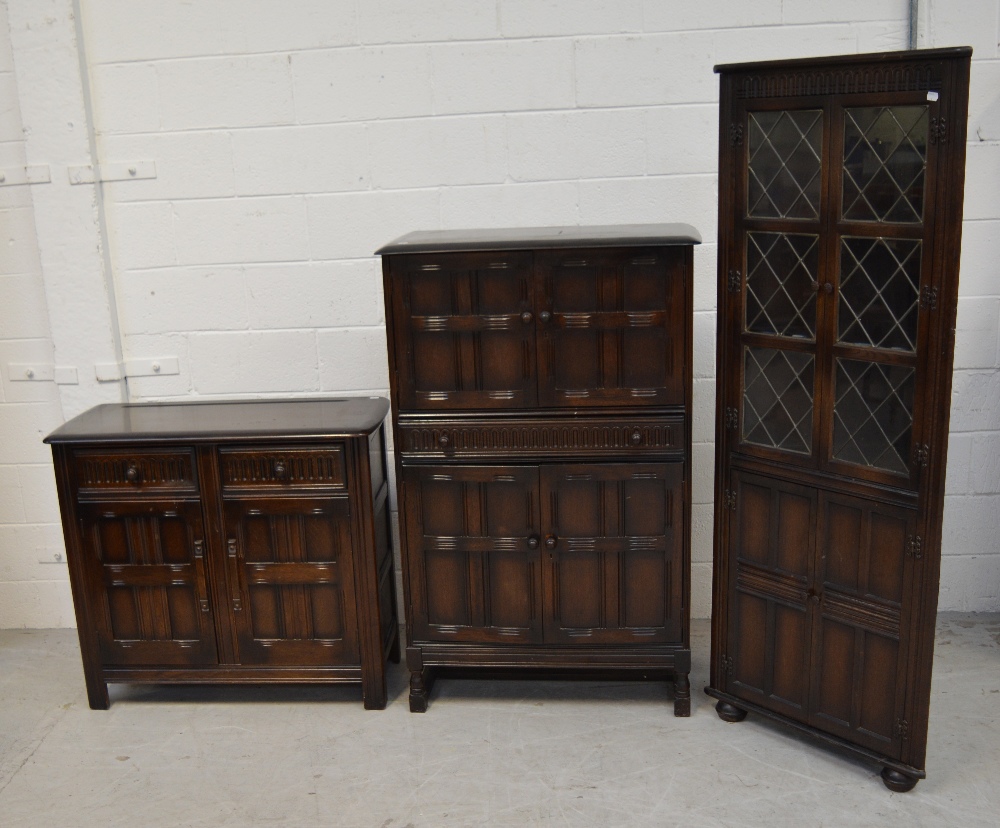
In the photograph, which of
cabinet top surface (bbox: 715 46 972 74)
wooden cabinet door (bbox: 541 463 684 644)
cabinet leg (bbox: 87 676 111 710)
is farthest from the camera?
cabinet leg (bbox: 87 676 111 710)

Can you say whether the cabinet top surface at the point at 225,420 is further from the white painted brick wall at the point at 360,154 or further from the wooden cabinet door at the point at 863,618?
the wooden cabinet door at the point at 863,618

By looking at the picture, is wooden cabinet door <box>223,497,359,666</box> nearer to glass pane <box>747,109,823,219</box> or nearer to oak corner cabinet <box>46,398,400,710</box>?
oak corner cabinet <box>46,398,400,710</box>

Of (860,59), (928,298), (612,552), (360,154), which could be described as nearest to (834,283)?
(928,298)

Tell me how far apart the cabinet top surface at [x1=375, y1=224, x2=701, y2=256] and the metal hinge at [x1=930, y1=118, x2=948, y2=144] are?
2.35ft

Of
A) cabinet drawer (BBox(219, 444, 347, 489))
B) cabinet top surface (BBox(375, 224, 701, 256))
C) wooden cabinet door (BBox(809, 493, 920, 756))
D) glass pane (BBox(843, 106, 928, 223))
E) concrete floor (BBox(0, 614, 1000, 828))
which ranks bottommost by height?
concrete floor (BBox(0, 614, 1000, 828))

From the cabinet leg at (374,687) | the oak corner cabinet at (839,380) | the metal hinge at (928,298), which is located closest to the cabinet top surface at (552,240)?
the oak corner cabinet at (839,380)

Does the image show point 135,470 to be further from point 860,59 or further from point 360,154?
point 860,59

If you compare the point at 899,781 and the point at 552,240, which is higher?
the point at 552,240

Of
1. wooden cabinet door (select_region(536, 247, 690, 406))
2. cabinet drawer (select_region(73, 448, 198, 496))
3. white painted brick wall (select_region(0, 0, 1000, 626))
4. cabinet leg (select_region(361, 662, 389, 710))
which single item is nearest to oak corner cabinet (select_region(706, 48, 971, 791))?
wooden cabinet door (select_region(536, 247, 690, 406))

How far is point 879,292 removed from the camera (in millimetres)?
2938

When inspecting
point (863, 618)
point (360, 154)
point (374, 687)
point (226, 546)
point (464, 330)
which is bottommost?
point (374, 687)

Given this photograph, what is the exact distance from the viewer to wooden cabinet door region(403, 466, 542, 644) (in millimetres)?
3471

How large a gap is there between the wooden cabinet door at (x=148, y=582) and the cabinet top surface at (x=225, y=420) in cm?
24

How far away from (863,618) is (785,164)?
133 centimetres
